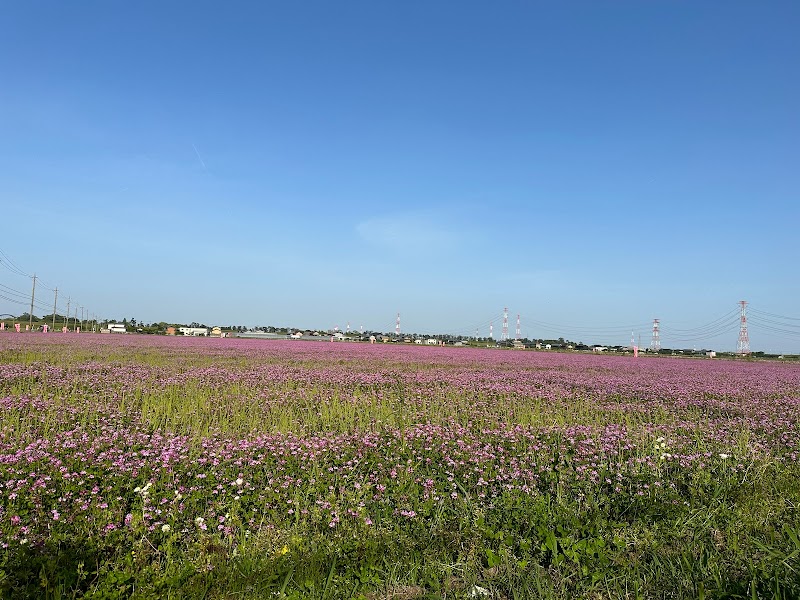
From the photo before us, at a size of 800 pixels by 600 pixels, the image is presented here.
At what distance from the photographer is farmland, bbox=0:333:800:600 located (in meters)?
3.10

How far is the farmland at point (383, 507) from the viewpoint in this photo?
122 inches

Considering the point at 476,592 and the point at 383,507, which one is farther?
the point at 383,507

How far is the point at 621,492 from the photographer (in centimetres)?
481

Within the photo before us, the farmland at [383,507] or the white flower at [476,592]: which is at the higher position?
the farmland at [383,507]

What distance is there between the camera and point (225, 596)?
9.52ft

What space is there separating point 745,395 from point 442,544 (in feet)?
41.9

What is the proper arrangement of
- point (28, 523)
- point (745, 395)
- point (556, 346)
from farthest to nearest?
1. point (556, 346)
2. point (745, 395)
3. point (28, 523)

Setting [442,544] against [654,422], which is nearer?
[442,544]

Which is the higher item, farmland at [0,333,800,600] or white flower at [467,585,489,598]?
farmland at [0,333,800,600]

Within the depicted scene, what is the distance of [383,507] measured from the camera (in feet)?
14.2

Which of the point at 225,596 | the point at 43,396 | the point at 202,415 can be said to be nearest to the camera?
the point at 225,596

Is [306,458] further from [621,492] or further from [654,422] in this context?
[654,422]

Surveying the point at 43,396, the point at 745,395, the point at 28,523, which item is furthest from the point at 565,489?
the point at 745,395

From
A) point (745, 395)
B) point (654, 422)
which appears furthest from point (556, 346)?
point (654, 422)
